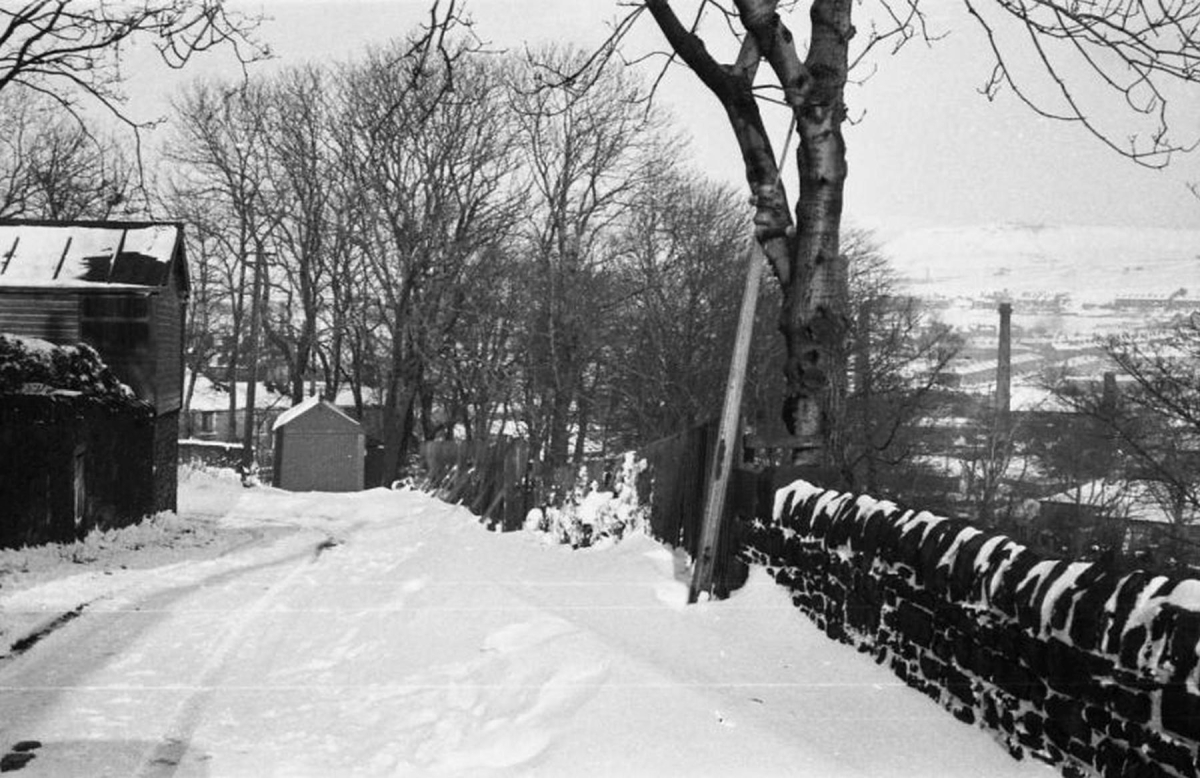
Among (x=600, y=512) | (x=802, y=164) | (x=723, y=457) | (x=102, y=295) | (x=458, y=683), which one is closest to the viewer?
(x=458, y=683)

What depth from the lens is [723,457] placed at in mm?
8930

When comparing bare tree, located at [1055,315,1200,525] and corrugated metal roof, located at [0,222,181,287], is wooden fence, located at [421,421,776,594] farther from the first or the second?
bare tree, located at [1055,315,1200,525]

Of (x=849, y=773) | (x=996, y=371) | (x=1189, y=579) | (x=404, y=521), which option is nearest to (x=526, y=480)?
(x=404, y=521)

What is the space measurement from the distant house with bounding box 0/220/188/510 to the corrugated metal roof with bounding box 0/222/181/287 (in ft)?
0.07

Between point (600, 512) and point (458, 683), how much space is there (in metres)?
7.22

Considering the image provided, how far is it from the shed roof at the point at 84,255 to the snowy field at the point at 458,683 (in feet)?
53.1

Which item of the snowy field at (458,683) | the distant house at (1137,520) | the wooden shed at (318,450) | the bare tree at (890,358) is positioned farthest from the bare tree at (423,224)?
the snowy field at (458,683)

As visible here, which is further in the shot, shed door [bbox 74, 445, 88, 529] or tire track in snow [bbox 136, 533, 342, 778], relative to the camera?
shed door [bbox 74, 445, 88, 529]

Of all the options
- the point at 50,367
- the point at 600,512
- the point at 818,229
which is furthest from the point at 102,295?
the point at 818,229

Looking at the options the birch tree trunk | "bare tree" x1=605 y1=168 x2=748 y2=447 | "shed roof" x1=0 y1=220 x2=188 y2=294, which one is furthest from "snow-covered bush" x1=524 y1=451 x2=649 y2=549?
"bare tree" x1=605 y1=168 x2=748 y2=447

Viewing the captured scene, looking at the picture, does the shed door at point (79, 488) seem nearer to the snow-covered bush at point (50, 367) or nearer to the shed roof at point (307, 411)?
the snow-covered bush at point (50, 367)

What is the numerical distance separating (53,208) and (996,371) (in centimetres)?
3910

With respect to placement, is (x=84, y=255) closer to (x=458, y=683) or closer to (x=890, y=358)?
(x=458, y=683)

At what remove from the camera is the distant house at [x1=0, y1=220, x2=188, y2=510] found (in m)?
26.9
